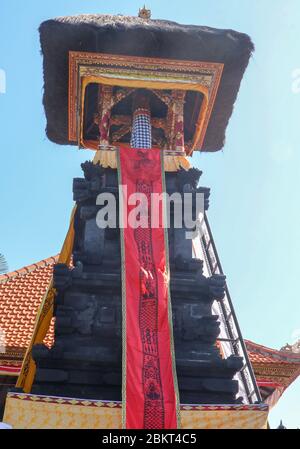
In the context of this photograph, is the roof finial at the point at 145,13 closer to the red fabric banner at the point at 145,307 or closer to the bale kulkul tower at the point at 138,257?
the bale kulkul tower at the point at 138,257

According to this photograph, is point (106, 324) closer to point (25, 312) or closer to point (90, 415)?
point (90, 415)

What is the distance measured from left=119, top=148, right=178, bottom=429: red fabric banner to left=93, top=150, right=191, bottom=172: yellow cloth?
0.20 meters

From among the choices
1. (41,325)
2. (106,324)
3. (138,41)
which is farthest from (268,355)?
(138,41)

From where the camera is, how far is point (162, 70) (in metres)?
10.7

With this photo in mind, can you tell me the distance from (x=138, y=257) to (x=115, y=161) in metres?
2.26

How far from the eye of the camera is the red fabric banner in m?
6.85

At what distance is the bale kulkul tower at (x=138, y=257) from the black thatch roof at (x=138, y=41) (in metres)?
0.03

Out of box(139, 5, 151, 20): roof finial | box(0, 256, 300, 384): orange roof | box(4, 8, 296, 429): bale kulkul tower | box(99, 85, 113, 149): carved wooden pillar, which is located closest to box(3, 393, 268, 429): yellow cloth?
box(4, 8, 296, 429): bale kulkul tower

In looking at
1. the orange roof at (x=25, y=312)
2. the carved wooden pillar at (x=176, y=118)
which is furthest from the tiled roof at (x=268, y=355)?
the carved wooden pillar at (x=176, y=118)

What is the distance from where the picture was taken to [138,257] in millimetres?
8492

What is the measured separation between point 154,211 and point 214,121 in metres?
4.46
